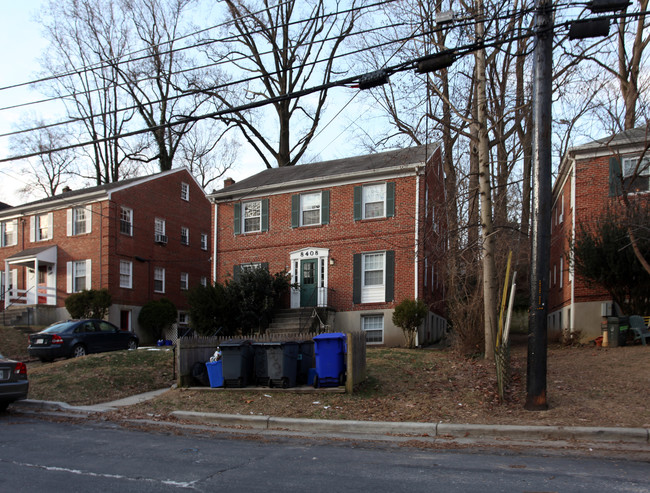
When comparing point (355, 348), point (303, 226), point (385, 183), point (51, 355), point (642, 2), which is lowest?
point (51, 355)

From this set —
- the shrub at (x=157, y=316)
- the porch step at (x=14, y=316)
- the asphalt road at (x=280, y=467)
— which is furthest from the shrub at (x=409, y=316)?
the porch step at (x=14, y=316)

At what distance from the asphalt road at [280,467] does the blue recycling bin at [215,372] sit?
3.05 metres

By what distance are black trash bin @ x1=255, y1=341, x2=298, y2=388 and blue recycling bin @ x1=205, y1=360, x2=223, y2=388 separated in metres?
0.89

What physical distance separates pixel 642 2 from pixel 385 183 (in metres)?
14.6

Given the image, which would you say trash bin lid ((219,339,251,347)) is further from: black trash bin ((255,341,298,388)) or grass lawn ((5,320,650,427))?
grass lawn ((5,320,650,427))

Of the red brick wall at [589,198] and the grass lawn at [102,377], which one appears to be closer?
the grass lawn at [102,377]

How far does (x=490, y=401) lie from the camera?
9.64m

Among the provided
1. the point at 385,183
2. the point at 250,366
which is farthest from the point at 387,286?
the point at 250,366

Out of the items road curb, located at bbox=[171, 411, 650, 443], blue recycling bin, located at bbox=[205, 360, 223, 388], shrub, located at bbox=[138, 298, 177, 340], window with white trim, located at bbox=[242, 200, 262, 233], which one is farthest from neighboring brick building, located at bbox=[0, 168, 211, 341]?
road curb, located at bbox=[171, 411, 650, 443]

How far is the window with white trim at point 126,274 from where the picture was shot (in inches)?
1078

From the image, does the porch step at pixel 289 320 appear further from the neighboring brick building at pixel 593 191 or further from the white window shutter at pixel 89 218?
the white window shutter at pixel 89 218

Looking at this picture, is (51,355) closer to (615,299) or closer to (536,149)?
(536,149)

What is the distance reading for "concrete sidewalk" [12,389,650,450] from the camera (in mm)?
7695

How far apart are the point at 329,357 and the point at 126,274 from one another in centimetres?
1965
